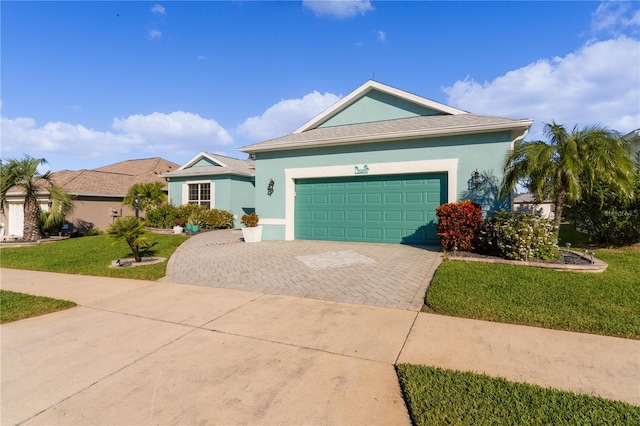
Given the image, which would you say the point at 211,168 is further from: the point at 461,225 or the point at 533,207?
the point at 533,207

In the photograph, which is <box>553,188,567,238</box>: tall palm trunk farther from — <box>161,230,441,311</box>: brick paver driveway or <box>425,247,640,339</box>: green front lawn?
<box>161,230,441,311</box>: brick paver driveway

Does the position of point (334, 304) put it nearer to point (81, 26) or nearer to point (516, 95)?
point (81, 26)

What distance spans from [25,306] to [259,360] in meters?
5.14

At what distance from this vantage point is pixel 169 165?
91.3 ft

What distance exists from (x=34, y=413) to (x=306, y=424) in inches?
92.2

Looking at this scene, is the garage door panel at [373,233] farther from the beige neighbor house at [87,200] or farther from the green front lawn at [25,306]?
the beige neighbor house at [87,200]

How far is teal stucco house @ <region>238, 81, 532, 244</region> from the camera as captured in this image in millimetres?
9594

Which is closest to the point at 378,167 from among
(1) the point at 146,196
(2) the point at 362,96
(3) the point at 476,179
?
(3) the point at 476,179

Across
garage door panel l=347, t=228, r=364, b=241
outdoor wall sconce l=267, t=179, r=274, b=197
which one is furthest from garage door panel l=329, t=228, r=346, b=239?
outdoor wall sconce l=267, t=179, r=274, b=197

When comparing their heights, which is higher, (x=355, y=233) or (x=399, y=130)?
(x=399, y=130)

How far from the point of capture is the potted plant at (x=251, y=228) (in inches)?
458

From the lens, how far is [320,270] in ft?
24.0

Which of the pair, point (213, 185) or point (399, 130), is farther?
point (213, 185)

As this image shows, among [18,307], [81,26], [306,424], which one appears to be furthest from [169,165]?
[306,424]
